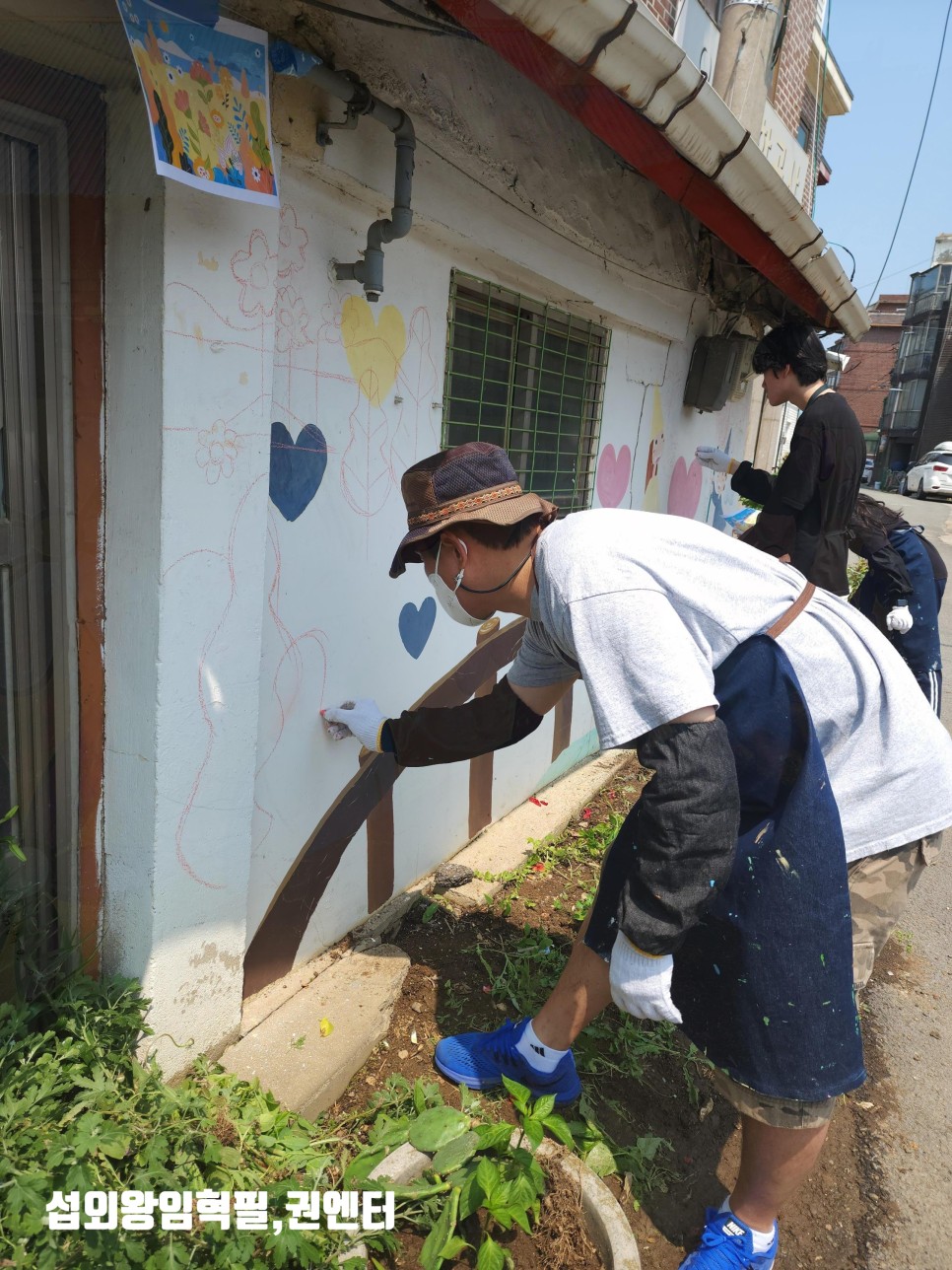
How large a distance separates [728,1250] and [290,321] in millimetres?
2485

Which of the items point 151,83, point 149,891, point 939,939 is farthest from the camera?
point 939,939

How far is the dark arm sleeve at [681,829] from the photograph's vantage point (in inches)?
58.5

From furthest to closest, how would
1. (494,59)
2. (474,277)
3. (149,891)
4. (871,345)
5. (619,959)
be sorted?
1. (871,345)
2. (474,277)
3. (494,59)
4. (149,891)
5. (619,959)

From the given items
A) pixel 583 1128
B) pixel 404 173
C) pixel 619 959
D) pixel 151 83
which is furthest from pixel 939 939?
pixel 151 83

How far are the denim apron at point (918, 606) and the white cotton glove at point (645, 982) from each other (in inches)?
125

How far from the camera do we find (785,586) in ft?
5.67

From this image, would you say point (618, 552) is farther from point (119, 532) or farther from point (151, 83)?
point (151, 83)

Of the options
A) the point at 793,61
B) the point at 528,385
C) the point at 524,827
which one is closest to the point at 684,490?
the point at 528,385

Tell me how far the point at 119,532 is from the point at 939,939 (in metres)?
3.67

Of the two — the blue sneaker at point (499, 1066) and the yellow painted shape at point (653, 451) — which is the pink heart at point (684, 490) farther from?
the blue sneaker at point (499, 1066)

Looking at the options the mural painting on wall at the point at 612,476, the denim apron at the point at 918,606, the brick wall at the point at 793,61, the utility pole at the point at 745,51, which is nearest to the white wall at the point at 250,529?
the mural painting on wall at the point at 612,476

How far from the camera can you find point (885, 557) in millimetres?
4203

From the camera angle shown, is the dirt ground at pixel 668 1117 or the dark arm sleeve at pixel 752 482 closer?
the dirt ground at pixel 668 1117

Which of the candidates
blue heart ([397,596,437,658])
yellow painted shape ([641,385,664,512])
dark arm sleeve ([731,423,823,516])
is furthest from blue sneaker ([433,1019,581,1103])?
yellow painted shape ([641,385,664,512])
